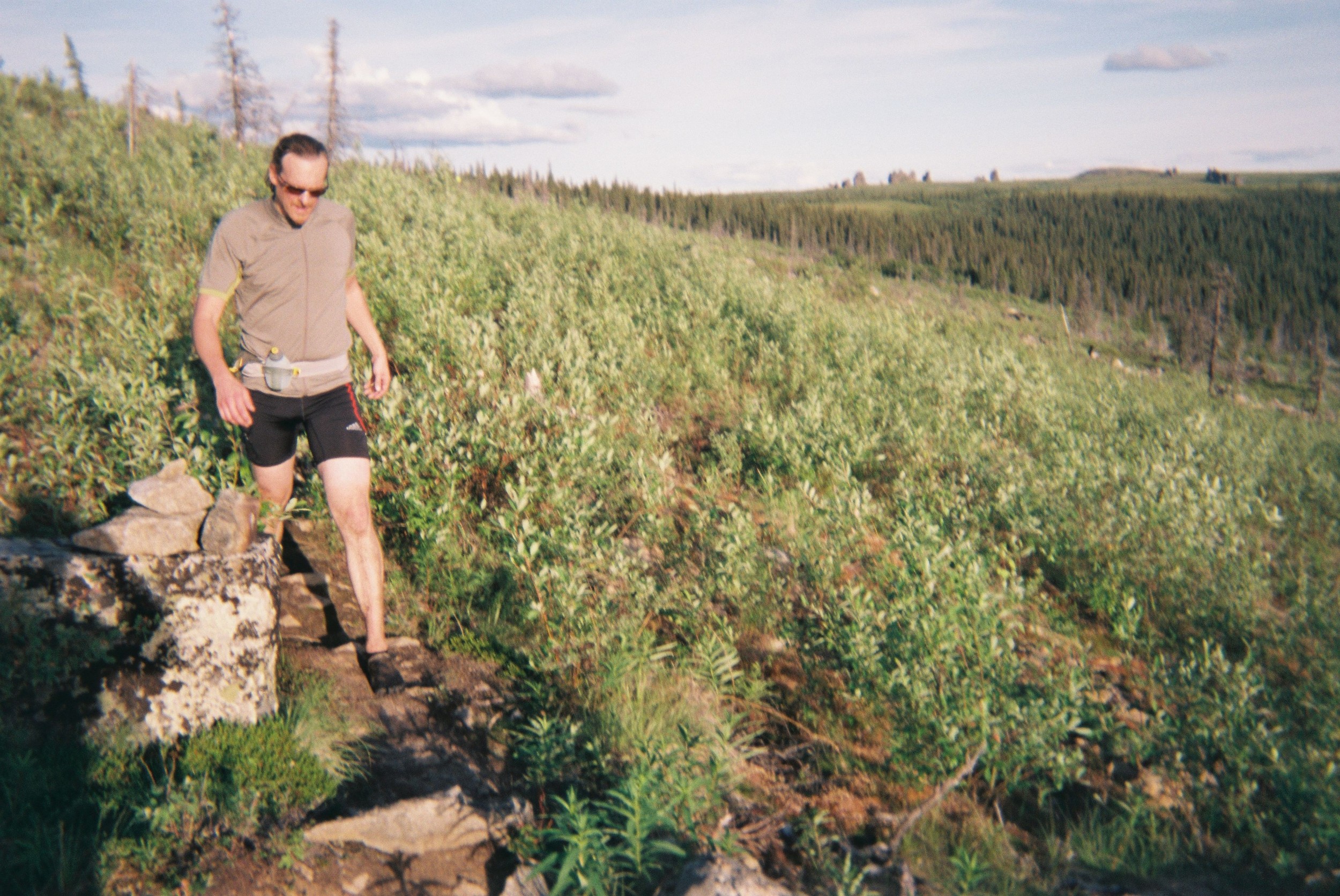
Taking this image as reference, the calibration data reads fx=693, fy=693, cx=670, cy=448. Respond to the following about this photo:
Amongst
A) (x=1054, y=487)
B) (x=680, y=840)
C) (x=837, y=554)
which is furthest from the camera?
(x=1054, y=487)

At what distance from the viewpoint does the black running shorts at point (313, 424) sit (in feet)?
14.4

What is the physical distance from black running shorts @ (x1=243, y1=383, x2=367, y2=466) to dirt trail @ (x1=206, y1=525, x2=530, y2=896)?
3.47 feet

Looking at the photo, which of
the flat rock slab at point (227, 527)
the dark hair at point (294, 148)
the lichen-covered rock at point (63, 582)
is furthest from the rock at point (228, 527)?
the dark hair at point (294, 148)

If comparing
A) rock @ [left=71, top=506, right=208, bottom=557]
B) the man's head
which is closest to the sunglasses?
the man's head

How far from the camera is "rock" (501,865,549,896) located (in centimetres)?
295

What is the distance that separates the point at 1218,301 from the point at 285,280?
84.0 m

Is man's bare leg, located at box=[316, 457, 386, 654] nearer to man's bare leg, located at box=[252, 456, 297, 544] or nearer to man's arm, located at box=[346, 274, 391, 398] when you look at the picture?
man's bare leg, located at box=[252, 456, 297, 544]

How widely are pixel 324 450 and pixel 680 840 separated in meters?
3.11

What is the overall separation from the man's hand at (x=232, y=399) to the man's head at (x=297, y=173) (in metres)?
1.07

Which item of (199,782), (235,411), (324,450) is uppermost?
(235,411)

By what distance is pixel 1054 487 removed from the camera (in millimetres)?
7355

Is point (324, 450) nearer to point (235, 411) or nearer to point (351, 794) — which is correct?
point (235, 411)

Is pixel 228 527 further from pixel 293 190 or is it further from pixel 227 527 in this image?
pixel 293 190

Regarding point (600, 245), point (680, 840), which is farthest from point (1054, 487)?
point (600, 245)
